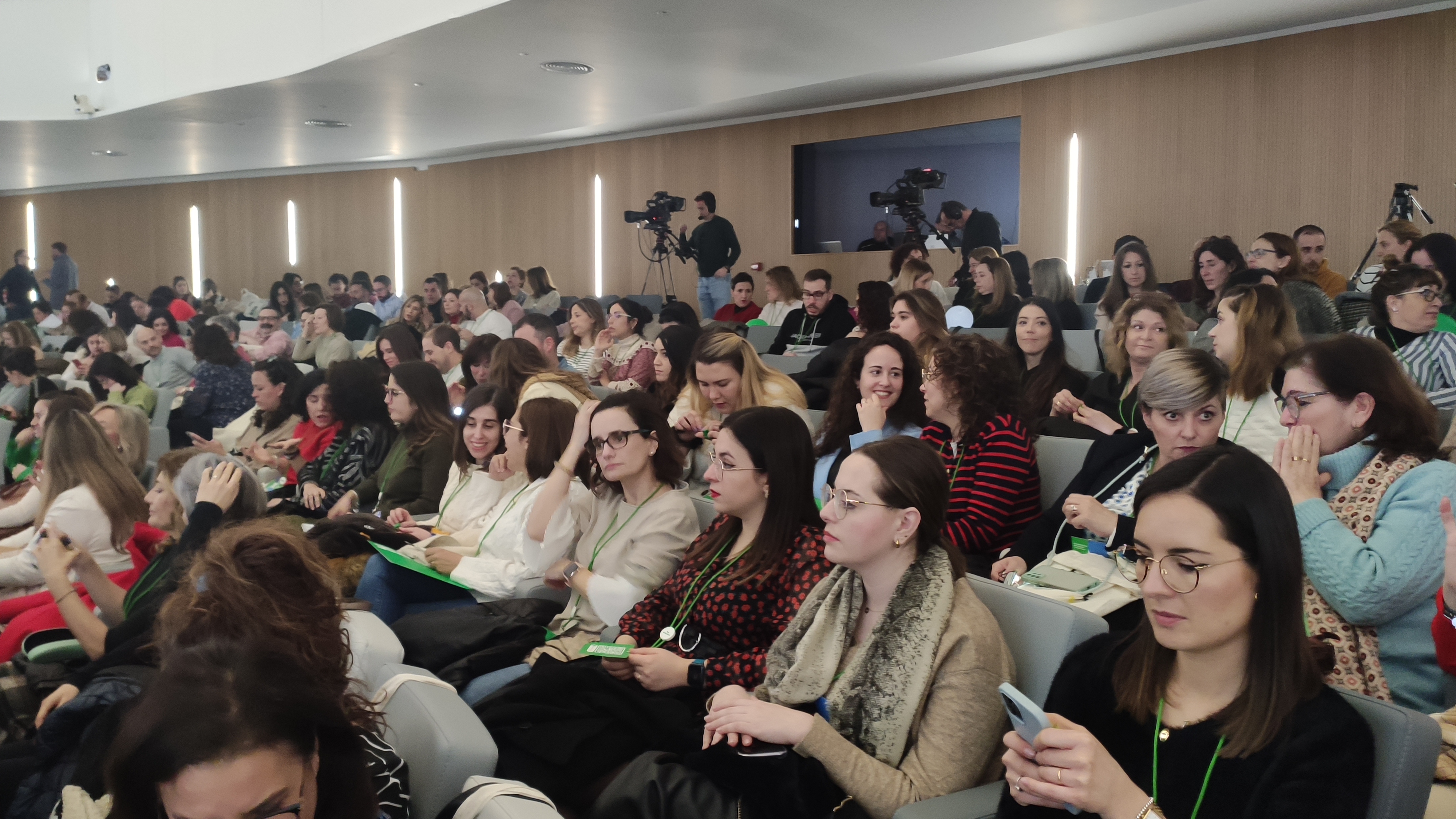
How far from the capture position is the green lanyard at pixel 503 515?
350cm

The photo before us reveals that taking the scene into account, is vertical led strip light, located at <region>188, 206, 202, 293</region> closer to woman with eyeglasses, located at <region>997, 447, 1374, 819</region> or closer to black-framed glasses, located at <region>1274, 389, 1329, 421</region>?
black-framed glasses, located at <region>1274, 389, 1329, 421</region>

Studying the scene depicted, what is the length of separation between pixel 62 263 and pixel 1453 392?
17219 millimetres

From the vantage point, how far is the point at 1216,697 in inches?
57.9

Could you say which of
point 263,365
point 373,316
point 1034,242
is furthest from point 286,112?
point 1034,242

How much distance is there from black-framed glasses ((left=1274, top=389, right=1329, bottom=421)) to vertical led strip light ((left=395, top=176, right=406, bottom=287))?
15.2 m

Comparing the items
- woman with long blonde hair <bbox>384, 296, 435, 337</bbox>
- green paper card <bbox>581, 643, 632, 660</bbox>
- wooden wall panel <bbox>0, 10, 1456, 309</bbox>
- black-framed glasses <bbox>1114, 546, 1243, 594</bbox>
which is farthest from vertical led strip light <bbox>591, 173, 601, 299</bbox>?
black-framed glasses <bbox>1114, 546, 1243, 594</bbox>

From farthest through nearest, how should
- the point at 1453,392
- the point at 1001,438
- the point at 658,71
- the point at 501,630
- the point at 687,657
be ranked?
1. the point at 658,71
2. the point at 1453,392
3. the point at 1001,438
4. the point at 501,630
5. the point at 687,657

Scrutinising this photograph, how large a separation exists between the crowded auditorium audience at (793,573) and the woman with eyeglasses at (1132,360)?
0.02 m

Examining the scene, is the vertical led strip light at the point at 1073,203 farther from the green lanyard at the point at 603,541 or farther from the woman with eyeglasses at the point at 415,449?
the green lanyard at the point at 603,541

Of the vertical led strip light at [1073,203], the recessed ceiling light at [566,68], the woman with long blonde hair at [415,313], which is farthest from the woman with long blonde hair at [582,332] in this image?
the vertical led strip light at [1073,203]

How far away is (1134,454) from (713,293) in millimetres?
7888

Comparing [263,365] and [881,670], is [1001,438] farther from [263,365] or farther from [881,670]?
[263,365]

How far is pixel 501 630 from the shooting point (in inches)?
108

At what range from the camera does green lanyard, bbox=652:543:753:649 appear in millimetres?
2545
